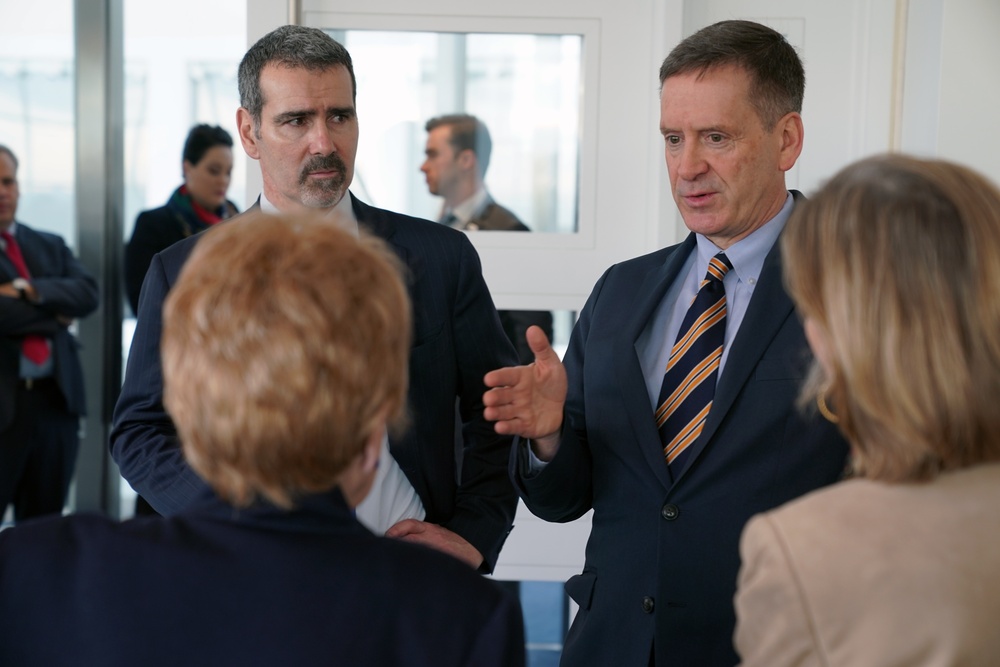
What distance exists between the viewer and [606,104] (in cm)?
334

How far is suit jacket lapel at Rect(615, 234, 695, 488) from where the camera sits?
68.6 inches

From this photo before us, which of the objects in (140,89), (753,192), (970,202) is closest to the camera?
(970,202)

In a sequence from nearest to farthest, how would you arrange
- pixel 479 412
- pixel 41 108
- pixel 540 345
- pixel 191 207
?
pixel 540 345 < pixel 479 412 < pixel 191 207 < pixel 41 108

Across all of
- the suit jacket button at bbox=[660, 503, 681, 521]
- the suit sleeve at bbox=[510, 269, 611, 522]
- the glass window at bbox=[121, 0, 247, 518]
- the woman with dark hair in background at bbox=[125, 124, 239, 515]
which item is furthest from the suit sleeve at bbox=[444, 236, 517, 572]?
the glass window at bbox=[121, 0, 247, 518]

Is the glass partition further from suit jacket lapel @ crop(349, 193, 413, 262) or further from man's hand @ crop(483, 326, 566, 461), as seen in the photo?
man's hand @ crop(483, 326, 566, 461)

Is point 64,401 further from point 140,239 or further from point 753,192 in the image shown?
point 753,192

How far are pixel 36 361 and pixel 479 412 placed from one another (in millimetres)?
2792

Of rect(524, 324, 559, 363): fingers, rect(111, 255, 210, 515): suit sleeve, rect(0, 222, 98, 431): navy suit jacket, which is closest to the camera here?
rect(524, 324, 559, 363): fingers

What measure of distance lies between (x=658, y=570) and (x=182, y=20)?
4585mm

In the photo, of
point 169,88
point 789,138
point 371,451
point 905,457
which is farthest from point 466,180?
point 169,88

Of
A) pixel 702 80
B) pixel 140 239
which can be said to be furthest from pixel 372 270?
pixel 140 239

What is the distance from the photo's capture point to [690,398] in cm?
176

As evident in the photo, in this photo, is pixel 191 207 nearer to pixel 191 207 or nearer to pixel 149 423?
pixel 191 207

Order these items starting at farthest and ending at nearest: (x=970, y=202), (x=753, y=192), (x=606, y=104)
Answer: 1. (x=606, y=104)
2. (x=753, y=192)
3. (x=970, y=202)
